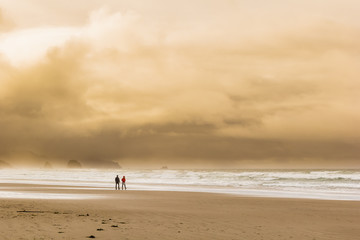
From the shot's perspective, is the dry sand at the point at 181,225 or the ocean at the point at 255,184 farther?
the ocean at the point at 255,184

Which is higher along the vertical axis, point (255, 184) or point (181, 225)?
point (181, 225)

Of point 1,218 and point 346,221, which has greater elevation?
point 1,218

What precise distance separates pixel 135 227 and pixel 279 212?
9677 mm

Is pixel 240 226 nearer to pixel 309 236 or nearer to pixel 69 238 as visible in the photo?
pixel 309 236

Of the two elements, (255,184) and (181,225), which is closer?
(181,225)

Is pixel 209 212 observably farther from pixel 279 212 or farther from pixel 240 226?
pixel 240 226

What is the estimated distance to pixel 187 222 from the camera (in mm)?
17047

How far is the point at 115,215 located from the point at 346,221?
10.7m

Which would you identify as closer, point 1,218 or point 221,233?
point 221,233

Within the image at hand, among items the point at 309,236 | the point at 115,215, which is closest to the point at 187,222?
the point at 115,215

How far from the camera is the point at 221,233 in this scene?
560 inches

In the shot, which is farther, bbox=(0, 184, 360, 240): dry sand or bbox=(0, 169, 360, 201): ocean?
bbox=(0, 169, 360, 201): ocean

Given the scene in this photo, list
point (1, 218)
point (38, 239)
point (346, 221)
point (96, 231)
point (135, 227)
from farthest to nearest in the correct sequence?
point (346, 221) < point (1, 218) < point (135, 227) < point (96, 231) < point (38, 239)

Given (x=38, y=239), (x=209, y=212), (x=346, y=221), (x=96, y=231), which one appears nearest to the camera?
(x=38, y=239)
